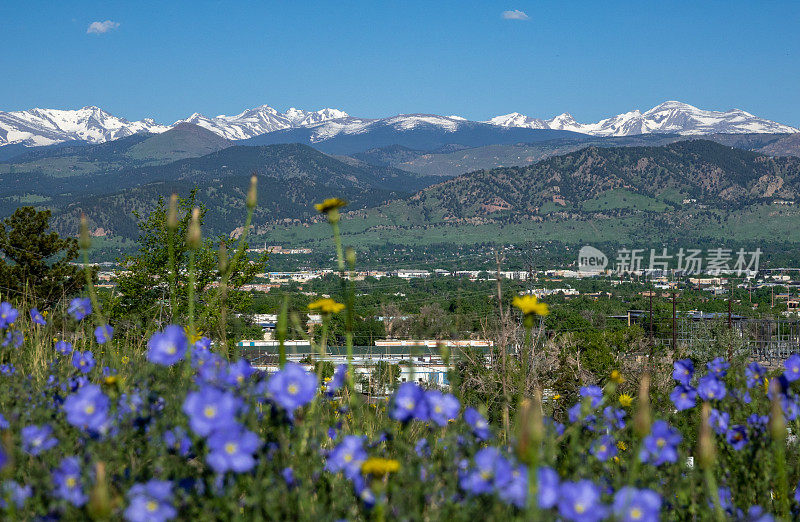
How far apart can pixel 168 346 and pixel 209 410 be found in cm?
43

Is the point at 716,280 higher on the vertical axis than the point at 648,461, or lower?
lower

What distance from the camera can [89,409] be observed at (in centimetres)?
162

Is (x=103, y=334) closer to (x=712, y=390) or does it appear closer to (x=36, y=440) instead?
(x=36, y=440)

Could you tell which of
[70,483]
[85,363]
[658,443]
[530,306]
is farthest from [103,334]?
[658,443]

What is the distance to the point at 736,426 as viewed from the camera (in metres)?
2.15

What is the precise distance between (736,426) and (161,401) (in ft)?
6.03

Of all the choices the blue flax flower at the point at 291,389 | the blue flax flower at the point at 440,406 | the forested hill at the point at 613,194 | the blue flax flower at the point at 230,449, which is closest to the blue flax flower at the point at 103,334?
the blue flax flower at the point at 291,389

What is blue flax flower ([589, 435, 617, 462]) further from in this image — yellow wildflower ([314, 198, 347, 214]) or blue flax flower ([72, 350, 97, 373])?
blue flax flower ([72, 350, 97, 373])

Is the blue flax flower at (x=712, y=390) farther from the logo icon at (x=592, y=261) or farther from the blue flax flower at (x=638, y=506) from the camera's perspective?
the logo icon at (x=592, y=261)

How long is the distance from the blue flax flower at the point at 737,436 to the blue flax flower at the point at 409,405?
3.49 feet

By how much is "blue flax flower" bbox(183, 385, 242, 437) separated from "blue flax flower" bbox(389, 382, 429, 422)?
15.9 inches

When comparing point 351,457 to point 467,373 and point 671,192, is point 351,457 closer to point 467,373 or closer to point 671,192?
point 467,373

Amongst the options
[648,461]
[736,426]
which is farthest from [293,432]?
[736,426]

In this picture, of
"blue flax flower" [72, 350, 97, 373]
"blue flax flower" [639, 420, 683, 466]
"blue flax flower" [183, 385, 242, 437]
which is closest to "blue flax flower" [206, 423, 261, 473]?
"blue flax flower" [183, 385, 242, 437]
